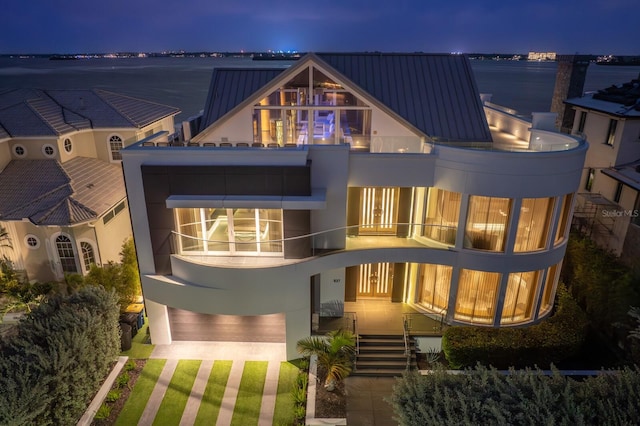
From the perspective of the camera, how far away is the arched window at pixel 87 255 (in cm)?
2016

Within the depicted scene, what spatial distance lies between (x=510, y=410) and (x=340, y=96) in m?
13.1

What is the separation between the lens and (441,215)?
1642cm

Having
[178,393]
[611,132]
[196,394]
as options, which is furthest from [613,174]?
[178,393]

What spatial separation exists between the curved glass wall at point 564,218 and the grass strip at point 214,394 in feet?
45.5

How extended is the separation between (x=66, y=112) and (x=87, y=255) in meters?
9.94

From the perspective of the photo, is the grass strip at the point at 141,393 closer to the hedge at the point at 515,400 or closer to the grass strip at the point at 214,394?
the grass strip at the point at 214,394

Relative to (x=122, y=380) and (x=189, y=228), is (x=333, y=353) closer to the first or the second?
(x=189, y=228)

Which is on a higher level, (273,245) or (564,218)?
(564,218)

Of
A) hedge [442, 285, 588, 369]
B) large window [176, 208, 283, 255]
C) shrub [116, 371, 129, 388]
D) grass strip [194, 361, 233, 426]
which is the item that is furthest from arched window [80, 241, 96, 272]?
hedge [442, 285, 588, 369]

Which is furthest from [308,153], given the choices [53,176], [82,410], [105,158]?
[105,158]

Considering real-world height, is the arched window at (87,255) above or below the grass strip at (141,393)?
above

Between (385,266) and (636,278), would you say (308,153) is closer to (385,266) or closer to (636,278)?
(385,266)

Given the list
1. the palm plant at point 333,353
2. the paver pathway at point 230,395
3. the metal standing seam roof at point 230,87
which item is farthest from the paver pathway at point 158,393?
the metal standing seam roof at point 230,87

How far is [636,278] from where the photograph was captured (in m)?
15.7
